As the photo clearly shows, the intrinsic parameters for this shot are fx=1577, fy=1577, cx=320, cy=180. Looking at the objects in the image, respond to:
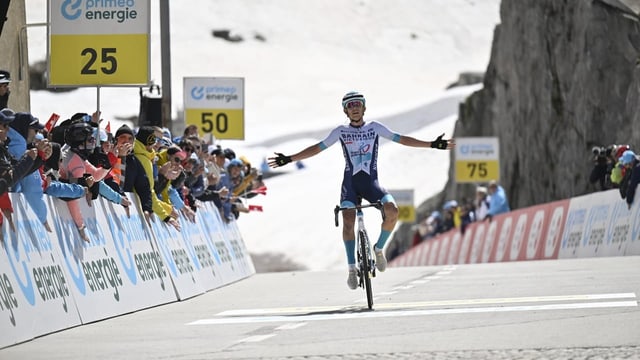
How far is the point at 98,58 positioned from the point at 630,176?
399 inches

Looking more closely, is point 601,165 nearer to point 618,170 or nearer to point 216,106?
point 618,170

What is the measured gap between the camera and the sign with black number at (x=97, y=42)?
21391mm

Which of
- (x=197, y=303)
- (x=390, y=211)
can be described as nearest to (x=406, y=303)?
(x=390, y=211)

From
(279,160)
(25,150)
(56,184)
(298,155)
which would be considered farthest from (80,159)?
(298,155)

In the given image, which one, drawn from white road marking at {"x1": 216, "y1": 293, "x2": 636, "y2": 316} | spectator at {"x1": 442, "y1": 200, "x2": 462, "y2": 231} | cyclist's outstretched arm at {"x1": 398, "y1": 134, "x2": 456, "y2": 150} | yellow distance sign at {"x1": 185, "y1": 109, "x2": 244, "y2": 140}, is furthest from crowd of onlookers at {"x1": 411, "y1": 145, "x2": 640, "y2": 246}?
white road marking at {"x1": 216, "y1": 293, "x2": 636, "y2": 316}

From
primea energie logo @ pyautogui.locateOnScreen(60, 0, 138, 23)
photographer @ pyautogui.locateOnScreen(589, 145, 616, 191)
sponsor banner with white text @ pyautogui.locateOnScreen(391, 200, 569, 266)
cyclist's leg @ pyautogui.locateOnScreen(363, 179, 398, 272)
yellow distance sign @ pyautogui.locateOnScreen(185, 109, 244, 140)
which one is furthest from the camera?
yellow distance sign @ pyautogui.locateOnScreen(185, 109, 244, 140)

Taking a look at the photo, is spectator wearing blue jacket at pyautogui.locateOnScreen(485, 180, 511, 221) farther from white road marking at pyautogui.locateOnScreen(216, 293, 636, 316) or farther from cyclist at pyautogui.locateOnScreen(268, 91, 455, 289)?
white road marking at pyautogui.locateOnScreen(216, 293, 636, 316)

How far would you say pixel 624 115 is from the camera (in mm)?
41906

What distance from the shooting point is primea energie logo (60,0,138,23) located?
21594mm

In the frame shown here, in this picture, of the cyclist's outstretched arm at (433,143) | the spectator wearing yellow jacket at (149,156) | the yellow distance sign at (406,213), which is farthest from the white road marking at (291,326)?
the yellow distance sign at (406,213)

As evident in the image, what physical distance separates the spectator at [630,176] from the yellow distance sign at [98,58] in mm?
9524

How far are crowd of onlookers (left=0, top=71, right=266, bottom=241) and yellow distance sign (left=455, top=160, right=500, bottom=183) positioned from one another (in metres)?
27.8

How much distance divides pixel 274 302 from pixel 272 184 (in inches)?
2842

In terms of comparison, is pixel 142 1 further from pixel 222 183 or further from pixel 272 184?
pixel 272 184
